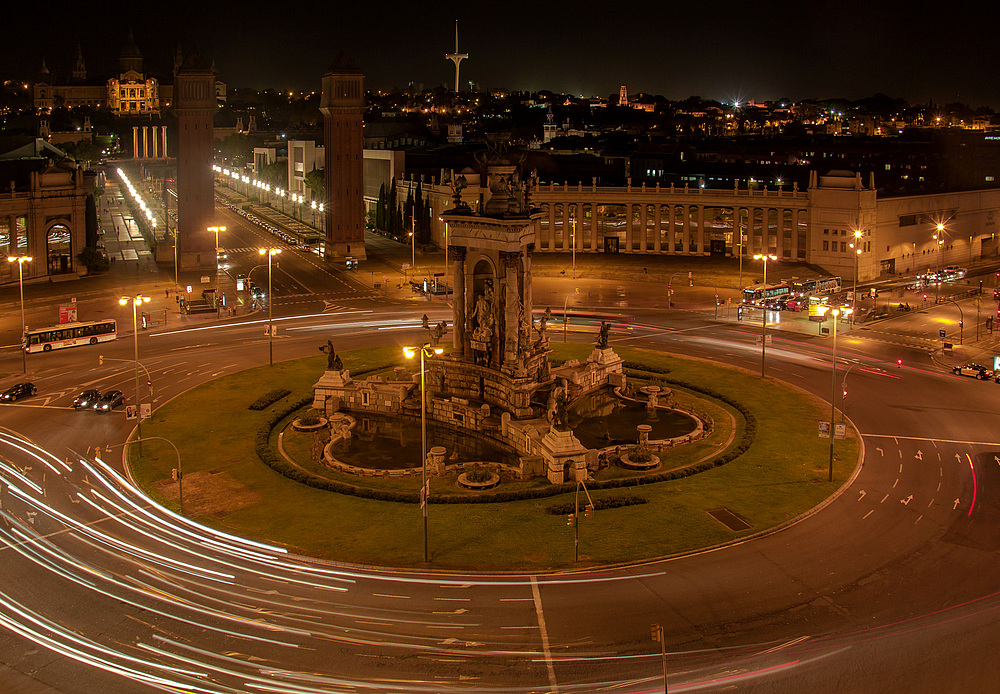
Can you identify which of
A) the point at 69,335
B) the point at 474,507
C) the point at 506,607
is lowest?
the point at 506,607

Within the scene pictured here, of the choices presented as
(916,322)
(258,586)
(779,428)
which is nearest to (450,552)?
(258,586)

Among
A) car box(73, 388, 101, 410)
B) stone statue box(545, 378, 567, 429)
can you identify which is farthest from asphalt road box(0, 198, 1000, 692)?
stone statue box(545, 378, 567, 429)

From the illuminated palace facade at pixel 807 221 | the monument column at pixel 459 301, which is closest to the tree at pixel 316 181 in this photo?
the illuminated palace facade at pixel 807 221

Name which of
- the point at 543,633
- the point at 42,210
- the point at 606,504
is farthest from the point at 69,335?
the point at 543,633

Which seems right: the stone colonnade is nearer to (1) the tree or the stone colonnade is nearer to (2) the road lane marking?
(1) the tree

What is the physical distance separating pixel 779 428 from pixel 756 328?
38.8 m

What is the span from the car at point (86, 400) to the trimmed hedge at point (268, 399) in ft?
39.3

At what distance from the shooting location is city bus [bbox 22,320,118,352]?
89.7m

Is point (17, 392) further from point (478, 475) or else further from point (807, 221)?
point (807, 221)

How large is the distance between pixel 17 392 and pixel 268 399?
66.6 feet

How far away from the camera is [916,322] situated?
105062 millimetres

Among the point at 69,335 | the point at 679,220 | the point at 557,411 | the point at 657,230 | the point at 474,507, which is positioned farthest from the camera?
the point at 679,220

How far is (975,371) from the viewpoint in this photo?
8100cm

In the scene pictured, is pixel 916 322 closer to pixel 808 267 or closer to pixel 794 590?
pixel 808 267
